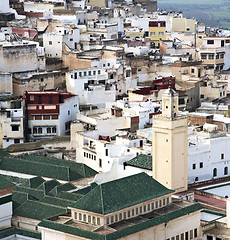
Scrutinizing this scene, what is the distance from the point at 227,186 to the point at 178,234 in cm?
954

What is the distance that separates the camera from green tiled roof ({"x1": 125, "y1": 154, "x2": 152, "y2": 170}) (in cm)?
4894

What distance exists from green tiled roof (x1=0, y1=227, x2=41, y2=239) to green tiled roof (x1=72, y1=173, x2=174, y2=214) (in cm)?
321

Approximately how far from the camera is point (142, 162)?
49.3 metres

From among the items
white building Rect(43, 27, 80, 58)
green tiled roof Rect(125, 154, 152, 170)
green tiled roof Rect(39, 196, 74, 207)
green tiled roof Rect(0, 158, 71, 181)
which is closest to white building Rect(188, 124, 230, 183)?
green tiled roof Rect(125, 154, 152, 170)

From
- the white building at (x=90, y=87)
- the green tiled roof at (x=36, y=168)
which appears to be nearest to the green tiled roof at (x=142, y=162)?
the green tiled roof at (x=36, y=168)

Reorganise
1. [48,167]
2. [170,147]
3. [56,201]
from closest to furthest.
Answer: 1. [56,201]
2. [170,147]
3. [48,167]

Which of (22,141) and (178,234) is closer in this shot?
(178,234)

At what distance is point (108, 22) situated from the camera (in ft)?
275

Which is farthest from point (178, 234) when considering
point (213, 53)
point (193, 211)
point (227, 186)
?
point (213, 53)

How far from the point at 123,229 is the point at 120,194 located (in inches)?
87.4

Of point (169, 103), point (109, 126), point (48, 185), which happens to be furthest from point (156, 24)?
point (169, 103)

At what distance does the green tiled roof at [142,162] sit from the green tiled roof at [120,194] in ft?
22.5

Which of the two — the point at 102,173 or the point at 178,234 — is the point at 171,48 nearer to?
the point at 102,173

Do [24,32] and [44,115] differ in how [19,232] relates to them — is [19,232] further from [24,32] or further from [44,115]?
[24,32]
